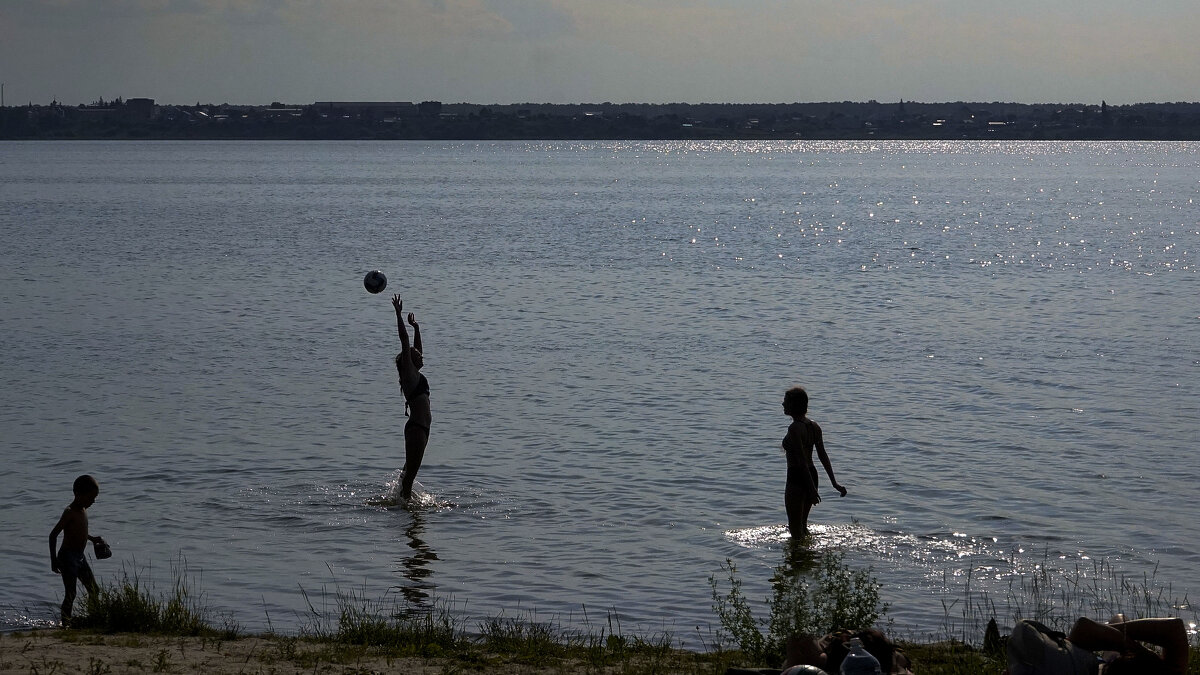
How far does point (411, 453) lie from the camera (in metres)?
15.6

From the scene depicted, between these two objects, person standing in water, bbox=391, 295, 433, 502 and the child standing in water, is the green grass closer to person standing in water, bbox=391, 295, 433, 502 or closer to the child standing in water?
the child standing in water

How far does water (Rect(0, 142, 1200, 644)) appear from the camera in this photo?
13.6m

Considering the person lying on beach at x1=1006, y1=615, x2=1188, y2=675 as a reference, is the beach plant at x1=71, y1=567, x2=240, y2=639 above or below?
below

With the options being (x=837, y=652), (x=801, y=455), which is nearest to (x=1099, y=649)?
(x=837, y=652)

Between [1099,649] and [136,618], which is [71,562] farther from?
[1099,649]

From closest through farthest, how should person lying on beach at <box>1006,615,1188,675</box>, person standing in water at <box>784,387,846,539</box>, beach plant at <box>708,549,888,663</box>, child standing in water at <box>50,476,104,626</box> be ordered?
person lying on beach at <box>1006,615,1188,675</box>
beach plant at <box>708,549,888,663</box>
child standing in water at <box>50,476,104,626</box>
person standing in water at <box>784,387,846,539</box>

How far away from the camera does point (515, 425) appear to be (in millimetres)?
21422

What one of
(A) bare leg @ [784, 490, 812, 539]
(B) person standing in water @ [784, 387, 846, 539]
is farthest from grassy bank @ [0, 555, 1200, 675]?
(A) bare leg @ [784, 490, 812, 539]

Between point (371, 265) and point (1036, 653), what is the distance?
151ft

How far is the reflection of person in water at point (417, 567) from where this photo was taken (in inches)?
494

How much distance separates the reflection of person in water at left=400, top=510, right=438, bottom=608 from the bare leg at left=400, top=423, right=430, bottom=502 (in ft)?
2.36

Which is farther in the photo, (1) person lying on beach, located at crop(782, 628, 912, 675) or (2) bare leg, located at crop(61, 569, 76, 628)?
(2) bare leg, located at crop(61, 569, 76, 628)

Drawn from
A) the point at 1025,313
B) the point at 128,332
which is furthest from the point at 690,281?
the point at 128,332

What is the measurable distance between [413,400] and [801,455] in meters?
4.45
